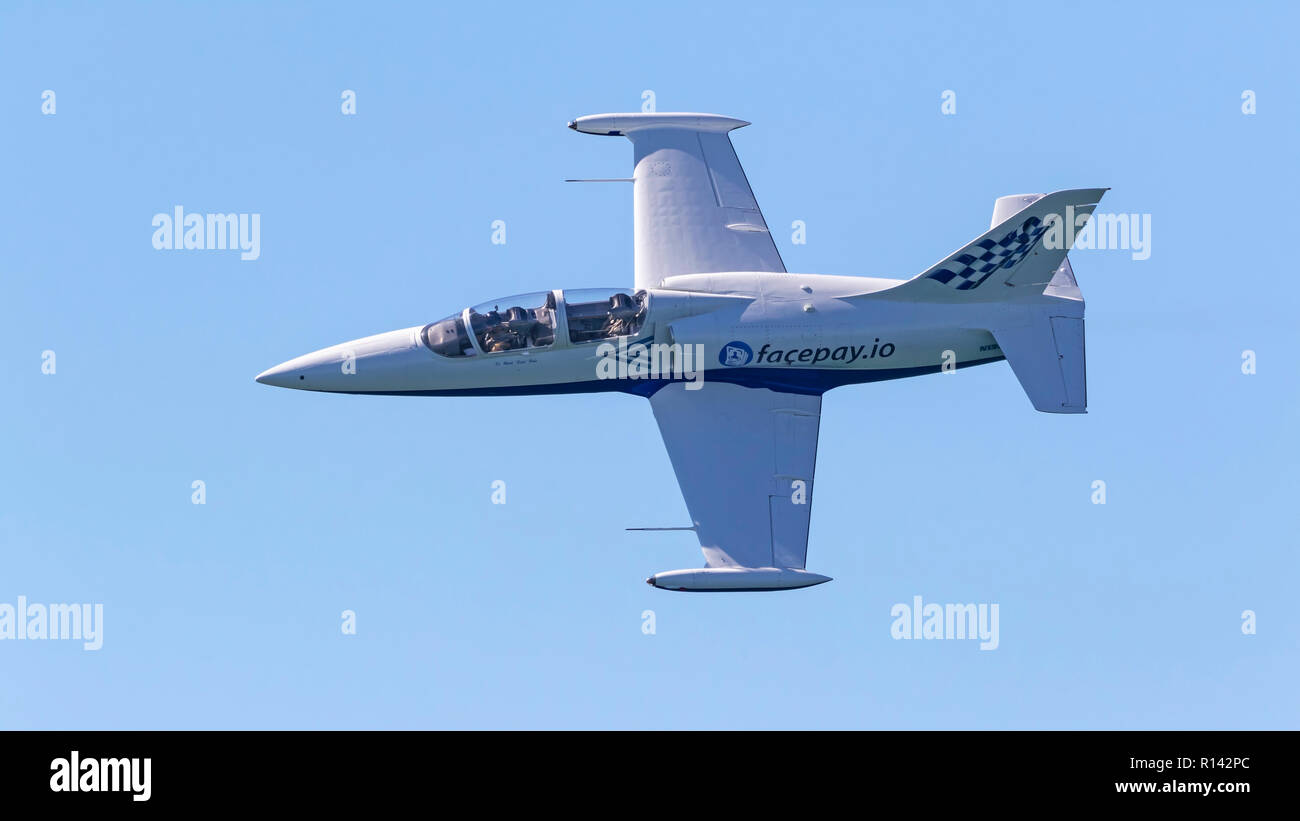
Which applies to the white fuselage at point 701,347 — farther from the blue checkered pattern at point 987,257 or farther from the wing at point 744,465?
the blue checkered pattern at point 987,257

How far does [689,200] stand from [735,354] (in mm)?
3058

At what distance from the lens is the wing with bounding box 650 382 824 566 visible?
92.3 feet

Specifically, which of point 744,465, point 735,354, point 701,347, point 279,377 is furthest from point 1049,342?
point 279,377

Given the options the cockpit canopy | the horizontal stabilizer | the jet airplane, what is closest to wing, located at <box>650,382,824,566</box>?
the jet airplane

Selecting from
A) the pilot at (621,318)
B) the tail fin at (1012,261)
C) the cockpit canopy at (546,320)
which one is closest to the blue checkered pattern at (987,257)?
the tail fin at (1012,261)

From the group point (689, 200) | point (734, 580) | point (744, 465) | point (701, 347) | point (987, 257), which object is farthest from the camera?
point (689, 200)

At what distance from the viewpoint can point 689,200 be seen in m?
31.0

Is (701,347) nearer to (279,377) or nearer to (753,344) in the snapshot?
(753,344)

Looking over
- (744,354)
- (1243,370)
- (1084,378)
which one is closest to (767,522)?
(744,354)

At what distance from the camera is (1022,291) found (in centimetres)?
2956

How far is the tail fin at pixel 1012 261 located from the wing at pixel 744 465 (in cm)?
253

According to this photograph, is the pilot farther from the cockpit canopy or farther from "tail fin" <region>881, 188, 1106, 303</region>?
"tail fin" <region>881, 188, 1106, 303</region>

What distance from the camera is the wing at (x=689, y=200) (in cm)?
3059
